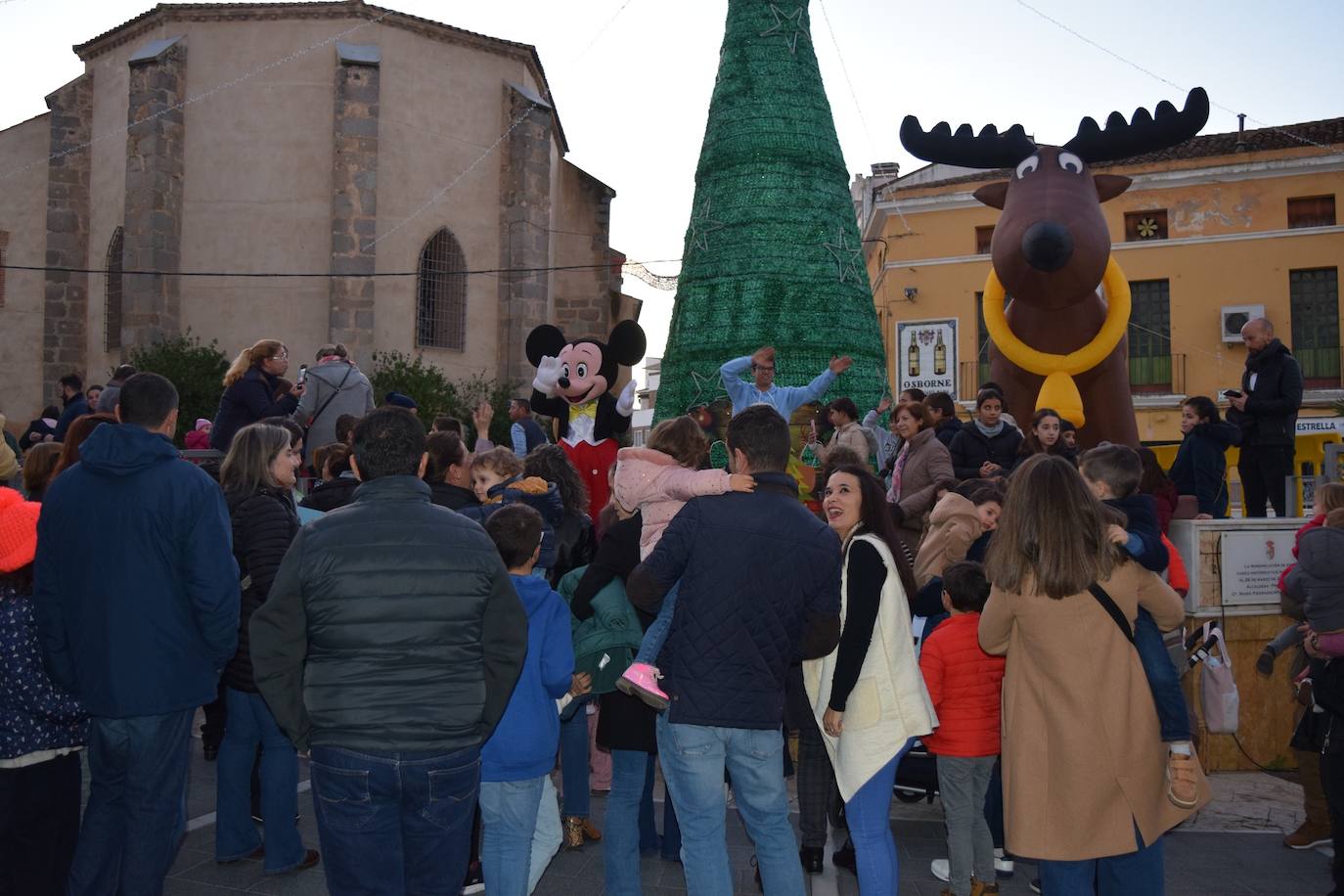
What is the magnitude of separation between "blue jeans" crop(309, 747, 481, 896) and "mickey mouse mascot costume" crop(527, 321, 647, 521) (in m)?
5.00

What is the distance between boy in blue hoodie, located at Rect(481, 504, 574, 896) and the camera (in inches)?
150

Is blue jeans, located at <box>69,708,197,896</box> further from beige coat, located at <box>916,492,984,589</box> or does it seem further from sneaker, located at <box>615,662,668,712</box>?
beige coat, located at <box>916,492,984,589</box>

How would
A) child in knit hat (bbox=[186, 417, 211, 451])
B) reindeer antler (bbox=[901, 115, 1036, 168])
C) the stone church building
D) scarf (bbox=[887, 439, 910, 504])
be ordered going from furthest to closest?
the stone church building < child in knit hat (bbox=[186, 417, 211, 451]) < reindeer antler (bbox=[901, 115, 1036, 168]) < scarf (bbox=[887, 439, 910, 504])

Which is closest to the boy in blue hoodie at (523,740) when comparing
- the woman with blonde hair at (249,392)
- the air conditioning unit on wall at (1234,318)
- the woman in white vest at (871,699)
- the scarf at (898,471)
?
the woman in white vest at (871,699)

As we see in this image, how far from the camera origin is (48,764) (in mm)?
4117

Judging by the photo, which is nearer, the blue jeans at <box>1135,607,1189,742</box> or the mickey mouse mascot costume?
the blue jeans at <box>1135,607,1189,742</box>

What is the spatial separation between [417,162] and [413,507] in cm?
2106

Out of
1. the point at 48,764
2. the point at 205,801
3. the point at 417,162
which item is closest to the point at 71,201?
the point at 417,162

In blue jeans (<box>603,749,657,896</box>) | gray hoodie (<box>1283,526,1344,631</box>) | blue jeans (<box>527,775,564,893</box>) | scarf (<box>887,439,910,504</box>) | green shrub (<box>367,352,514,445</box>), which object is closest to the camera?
blue jeans (<box>527,775,564,893</box>)

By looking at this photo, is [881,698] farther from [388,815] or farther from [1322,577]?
[1322,577]

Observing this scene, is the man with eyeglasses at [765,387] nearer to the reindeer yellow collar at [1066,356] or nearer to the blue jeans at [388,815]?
the reindeer yellow collar at [1066,356]

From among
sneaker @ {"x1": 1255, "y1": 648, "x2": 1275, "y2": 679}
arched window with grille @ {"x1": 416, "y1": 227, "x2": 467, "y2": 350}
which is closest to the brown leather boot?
sneaker @ {"x1": 1255, "y1": 648, "x2": 1275, "y2": 679}

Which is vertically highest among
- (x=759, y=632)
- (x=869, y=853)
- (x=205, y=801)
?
(x=759, y=632)

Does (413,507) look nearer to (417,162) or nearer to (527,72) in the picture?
Result: (417,162)
